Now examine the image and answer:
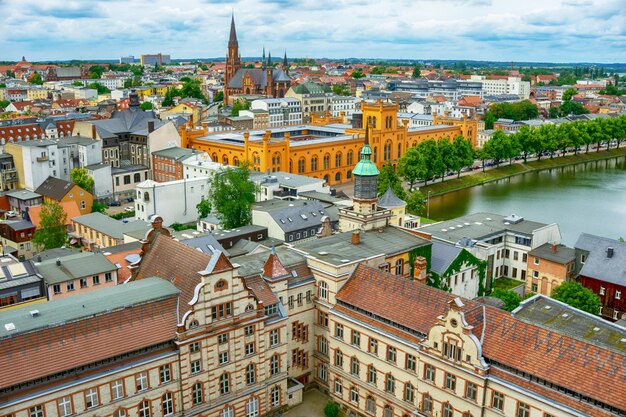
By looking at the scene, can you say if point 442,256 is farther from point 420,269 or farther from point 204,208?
point 204,208

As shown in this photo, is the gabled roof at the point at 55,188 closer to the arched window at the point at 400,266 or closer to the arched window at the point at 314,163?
the arched window at the point at 314,163

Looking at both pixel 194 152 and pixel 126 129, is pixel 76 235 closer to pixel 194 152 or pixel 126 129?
pixel 194 152

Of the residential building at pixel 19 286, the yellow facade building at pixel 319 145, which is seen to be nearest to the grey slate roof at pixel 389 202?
the yellow facade building at pixel 319 145

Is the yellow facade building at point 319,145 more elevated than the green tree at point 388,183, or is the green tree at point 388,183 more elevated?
the yellow facade building at point 319,145

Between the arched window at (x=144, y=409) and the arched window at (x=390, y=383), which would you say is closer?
the arched window at (x=144, y=409)

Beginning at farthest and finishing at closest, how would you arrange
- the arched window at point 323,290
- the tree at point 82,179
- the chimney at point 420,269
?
the tree at point 82,179
the chimney at point 420,269
the arched window at point 323,290

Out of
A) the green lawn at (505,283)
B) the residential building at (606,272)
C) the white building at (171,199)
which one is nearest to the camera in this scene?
the residential building at (606,272)
